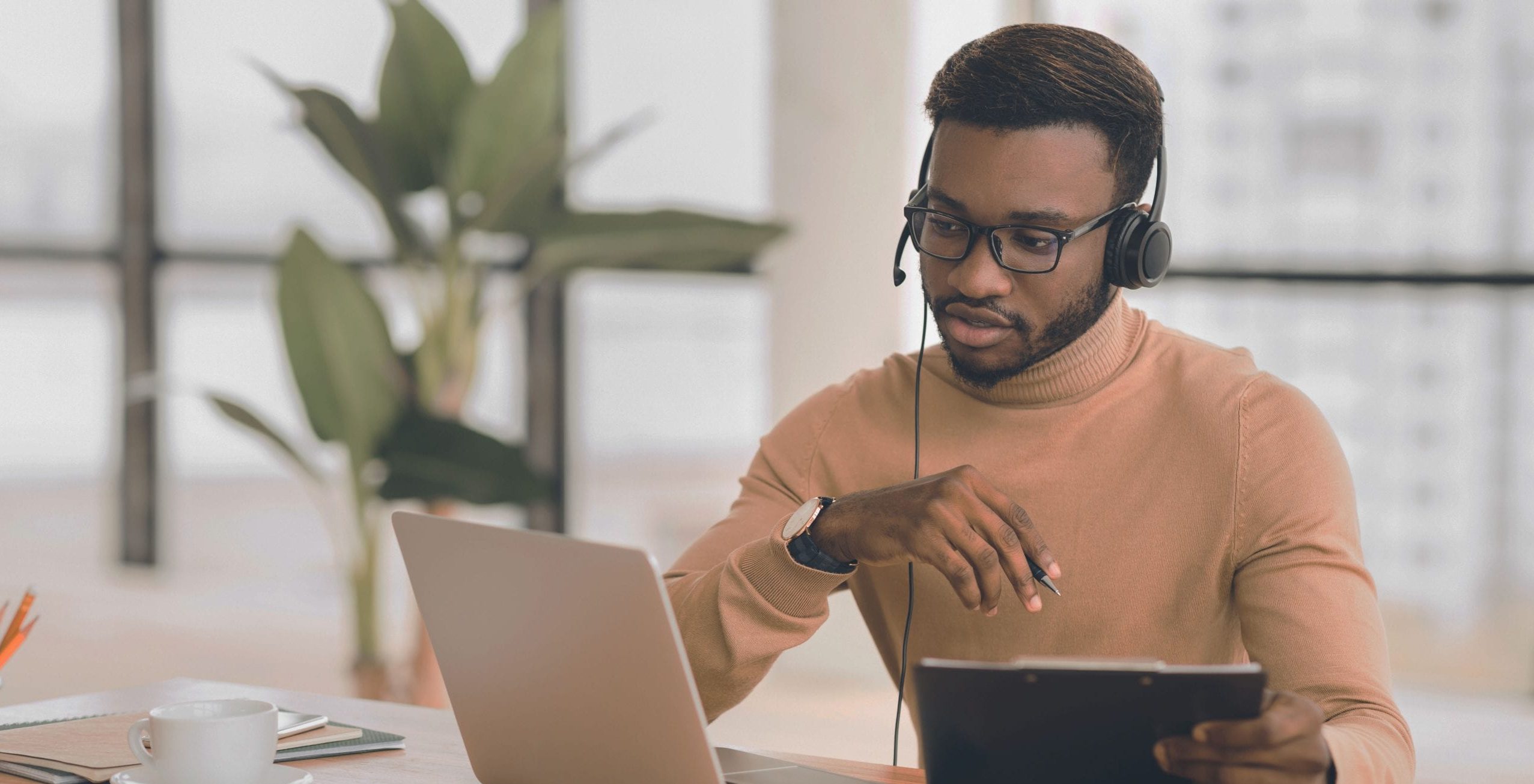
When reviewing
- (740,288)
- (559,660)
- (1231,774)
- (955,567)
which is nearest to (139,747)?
(559,660)

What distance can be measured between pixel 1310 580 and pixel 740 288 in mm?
2476

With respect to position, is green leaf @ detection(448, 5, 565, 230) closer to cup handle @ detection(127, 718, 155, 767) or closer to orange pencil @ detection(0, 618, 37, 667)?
orange pencil @ detection(0, 618, 37, 667)

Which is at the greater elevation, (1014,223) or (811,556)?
(1014,223)

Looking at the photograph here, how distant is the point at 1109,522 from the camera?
54.8 inches

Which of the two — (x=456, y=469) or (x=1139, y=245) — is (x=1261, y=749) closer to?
(x=1139, y=245)

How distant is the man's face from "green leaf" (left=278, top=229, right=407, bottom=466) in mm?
1576

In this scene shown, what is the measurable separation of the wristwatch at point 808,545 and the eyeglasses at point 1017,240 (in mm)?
287

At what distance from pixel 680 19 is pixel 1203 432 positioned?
2490 mm

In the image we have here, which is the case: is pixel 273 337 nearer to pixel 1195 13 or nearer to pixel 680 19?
pixel 680 19

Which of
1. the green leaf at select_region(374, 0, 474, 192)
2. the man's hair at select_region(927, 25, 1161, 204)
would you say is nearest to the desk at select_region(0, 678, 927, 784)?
the man's hair at select_region(927, 25, 1161, 204)

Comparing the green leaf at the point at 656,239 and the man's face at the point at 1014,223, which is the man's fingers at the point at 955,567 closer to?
the man's face at the point at 1014,223

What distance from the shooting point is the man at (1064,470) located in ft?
4.10

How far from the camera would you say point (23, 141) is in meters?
4.30

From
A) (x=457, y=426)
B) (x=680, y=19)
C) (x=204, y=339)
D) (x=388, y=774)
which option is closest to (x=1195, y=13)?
(x=680, y=19)
